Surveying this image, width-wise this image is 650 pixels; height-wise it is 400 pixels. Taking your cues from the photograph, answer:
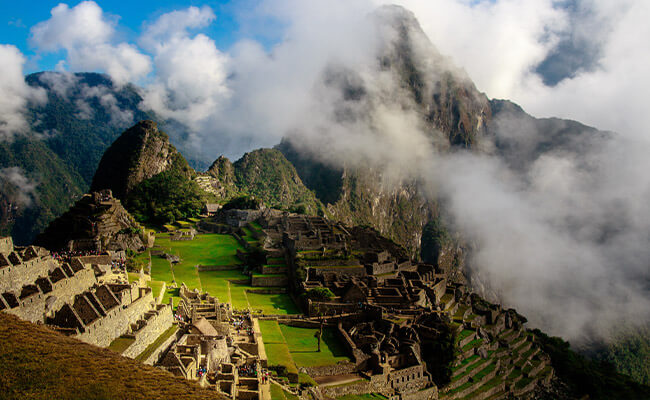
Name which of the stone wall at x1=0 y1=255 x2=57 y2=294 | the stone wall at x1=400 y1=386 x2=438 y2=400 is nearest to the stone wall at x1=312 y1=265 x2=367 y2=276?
the stone wall at x1=400 y1=386 x2=438 y2=400

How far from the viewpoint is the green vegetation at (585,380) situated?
50156 mm

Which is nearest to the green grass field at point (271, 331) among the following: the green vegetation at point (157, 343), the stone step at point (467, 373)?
the green vegetation at point (157, 343)

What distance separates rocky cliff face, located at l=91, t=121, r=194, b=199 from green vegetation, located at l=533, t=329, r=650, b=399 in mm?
64966

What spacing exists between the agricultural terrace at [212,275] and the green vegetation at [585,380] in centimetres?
3348

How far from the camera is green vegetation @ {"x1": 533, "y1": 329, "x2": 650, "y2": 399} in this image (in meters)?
50.2

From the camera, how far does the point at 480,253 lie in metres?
187

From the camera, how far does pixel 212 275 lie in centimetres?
4438

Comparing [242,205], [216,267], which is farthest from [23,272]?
[242,205]


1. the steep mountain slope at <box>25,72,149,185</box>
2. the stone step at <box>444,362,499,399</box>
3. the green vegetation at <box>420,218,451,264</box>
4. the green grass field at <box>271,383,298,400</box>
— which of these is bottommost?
the green grass field at <box>271,383,298,400</box>

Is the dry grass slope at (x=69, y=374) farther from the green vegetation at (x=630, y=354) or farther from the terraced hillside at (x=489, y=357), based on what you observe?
the green vegetation at (x=630, y=354)

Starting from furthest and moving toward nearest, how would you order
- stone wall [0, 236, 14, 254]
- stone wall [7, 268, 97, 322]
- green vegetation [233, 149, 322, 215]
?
green vegetation [233, 149, 322, 215] → stone wall [0, 236, 14, 254] → stone wall [7, 268, 97, 322]

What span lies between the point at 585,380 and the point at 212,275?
43694 mm

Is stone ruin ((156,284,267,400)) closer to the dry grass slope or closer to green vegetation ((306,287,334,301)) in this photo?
the dry grass slope

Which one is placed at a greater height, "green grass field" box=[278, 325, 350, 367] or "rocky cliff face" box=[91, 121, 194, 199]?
"rocky cliff face" box=[91, 121, 194, 199]
